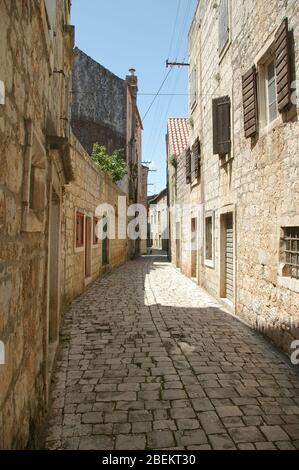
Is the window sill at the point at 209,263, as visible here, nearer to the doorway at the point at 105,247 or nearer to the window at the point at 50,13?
the doorway at the point at 105,247

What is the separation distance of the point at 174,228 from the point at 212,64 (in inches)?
389

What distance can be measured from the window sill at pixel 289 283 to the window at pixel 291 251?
0.28 ft

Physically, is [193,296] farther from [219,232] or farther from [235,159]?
[235,159]

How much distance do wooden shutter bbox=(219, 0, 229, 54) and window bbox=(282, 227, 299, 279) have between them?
5509 mm

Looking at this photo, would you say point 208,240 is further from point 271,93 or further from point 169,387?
point 169,387

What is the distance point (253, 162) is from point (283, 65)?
5.97 ft

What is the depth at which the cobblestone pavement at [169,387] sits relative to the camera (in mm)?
2785

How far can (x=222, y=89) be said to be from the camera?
27.3 feet

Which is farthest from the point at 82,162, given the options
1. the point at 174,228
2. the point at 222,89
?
the point at 174,228

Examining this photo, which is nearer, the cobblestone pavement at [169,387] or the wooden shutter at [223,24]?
the cobblestone pavement at [169,387]

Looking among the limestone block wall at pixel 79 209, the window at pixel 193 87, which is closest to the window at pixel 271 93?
the limestone block wall at pixel 79 209

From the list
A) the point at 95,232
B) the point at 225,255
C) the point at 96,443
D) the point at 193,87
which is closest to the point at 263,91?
the point at 225,255

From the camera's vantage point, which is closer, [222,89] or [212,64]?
[222,89]

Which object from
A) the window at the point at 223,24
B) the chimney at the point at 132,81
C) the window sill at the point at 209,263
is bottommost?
the window sill at the point at 209,263
